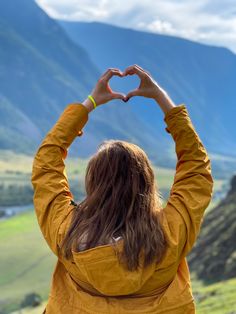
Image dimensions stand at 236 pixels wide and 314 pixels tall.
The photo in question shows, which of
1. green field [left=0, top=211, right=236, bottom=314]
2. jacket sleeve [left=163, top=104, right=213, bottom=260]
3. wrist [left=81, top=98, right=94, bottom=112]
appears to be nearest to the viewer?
jacket sleeve [left=163, top=104, right=213, bottom=260]

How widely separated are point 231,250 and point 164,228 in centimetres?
4126

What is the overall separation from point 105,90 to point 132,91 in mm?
276

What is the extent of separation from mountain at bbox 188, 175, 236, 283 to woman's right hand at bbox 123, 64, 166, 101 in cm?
3442

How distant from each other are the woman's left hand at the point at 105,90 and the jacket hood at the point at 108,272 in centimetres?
159

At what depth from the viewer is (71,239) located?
5039 mm

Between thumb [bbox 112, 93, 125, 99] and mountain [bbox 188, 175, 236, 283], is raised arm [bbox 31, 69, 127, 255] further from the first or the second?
mountain [bbox 188, 175, 236, 283]

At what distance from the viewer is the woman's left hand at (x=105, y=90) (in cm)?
570

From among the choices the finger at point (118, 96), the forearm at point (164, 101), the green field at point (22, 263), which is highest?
the finger at point (118, 96)

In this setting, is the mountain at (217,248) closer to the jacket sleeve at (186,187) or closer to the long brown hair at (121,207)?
the jacket sleeve at (186,187)

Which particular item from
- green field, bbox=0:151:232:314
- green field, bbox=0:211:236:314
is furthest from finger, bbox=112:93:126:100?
green field, bbox=0:151:232:314

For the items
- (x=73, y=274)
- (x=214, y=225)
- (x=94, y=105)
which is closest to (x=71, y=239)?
(x=73, y=274)

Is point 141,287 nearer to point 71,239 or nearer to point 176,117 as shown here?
point 71,239

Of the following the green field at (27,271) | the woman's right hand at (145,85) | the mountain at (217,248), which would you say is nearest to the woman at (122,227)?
the woman's right hand at (145,85)

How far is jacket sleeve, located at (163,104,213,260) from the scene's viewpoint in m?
5.12
